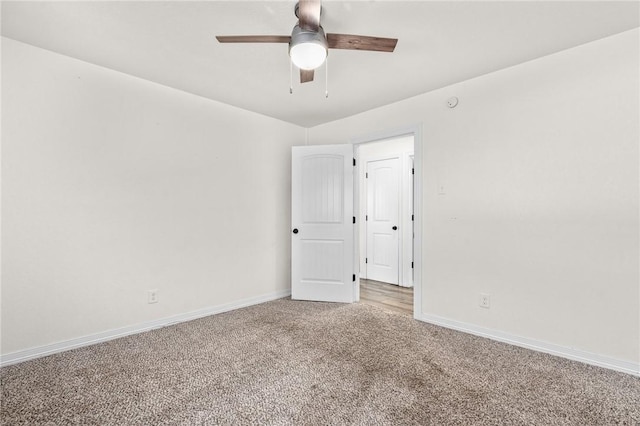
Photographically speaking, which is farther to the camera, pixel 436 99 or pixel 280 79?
pixel 436 99

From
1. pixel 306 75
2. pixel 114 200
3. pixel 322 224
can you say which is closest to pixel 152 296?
pixel 114 200

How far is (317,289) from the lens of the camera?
12.4ft

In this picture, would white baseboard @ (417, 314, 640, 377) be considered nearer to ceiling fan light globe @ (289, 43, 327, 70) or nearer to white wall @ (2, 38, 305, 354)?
white wall @ (2, 38, 305, 354)

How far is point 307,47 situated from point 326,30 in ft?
1.73

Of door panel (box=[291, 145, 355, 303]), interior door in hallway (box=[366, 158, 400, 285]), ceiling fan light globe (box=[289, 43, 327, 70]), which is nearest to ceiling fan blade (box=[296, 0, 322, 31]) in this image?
ceiling fan light globe (box=[289, 43, 327, 70])

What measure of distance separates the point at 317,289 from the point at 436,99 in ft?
8.52

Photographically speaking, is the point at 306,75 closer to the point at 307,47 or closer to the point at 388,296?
the point at 307,47

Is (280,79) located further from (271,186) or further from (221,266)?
(221,266)

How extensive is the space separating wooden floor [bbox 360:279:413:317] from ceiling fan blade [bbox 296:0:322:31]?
9.55ft

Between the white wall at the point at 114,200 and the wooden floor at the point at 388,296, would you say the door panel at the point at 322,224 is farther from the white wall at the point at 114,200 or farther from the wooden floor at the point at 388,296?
the white wall at the point at 114,200

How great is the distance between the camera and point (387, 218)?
484cm

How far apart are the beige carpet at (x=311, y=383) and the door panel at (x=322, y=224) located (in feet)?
3.46

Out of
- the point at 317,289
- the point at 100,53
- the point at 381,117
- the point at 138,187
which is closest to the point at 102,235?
the point at 138,187

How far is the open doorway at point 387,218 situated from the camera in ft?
15.0
